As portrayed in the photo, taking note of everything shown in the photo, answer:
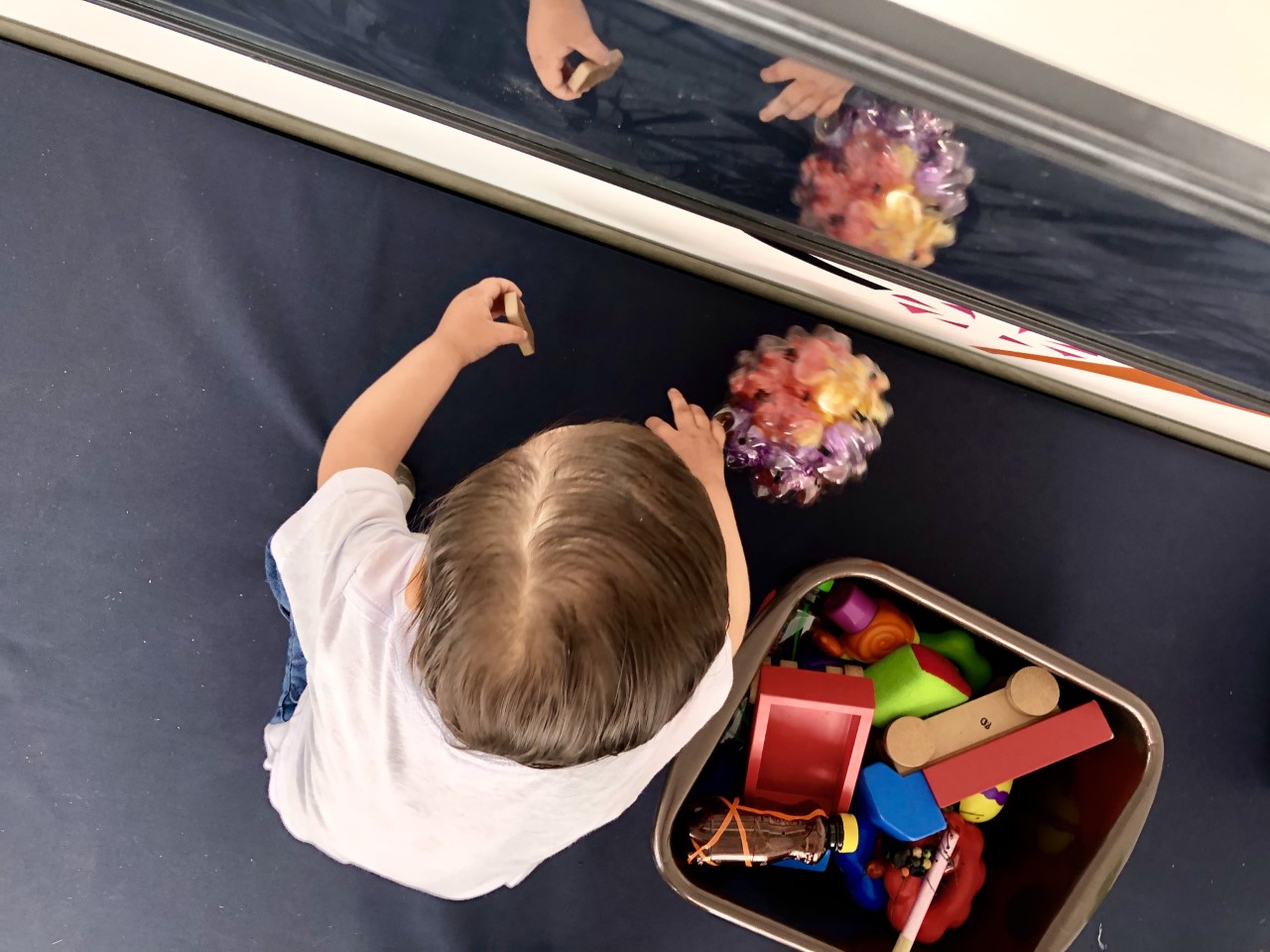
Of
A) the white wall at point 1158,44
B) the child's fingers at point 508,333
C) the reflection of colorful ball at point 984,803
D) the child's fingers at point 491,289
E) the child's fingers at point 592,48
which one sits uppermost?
Result: the white wall at point 1158,44

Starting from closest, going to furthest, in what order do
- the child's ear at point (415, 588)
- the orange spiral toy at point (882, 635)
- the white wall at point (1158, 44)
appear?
the white wall at point (1158, 44) → the child's ear at point (415, 588) → the orange spiral toy at point (882, 635)

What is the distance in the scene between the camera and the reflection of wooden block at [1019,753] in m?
0.89

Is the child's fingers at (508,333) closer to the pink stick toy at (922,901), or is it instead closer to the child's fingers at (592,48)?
the child's fingers at (592,48)

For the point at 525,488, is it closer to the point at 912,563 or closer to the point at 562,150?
the point at 562,150

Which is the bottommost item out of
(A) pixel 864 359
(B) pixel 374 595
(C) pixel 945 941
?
(C) pixel 945 941

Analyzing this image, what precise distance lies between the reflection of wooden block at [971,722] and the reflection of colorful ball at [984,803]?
0.25ft

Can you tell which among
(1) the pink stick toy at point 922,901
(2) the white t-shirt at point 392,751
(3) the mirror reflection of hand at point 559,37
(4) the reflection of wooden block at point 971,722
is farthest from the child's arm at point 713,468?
(3) the mirror reflection of hand at point 559,37

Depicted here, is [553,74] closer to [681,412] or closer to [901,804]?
[681,412]

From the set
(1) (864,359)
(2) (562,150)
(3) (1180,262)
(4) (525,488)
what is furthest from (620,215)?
(3) (1180,262)

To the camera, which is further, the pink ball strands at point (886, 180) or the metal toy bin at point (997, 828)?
the metal toy bin at point (997, 828)

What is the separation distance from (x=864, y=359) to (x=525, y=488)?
54 centimetres

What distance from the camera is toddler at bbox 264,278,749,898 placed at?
0.56m

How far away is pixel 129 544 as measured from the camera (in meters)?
1.05

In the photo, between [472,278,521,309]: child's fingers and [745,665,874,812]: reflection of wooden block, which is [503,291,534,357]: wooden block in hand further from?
[745,665,874,812]: reflection of wooden block
